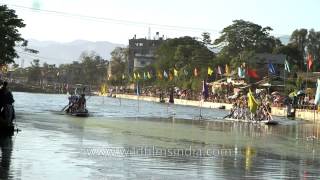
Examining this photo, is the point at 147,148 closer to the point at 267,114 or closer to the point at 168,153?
the point at 168,153

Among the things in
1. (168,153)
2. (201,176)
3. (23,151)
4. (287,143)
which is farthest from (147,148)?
(287,143)

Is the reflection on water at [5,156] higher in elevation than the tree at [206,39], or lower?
lower

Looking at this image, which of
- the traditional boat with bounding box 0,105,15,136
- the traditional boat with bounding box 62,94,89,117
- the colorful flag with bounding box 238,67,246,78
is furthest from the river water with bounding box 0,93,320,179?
the colorful flag with bounding box 238,67,246,78

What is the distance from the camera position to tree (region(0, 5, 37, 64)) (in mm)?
54644

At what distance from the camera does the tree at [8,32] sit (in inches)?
2151

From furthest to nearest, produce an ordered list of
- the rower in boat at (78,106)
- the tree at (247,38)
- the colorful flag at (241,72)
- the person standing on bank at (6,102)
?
1. the tree at (247,38)
2. the colorful flag at (241,72)
3. the rower in boat at (78,106)
4. the person standing on bank at (6,102)

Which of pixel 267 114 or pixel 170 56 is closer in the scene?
pixel 267 114

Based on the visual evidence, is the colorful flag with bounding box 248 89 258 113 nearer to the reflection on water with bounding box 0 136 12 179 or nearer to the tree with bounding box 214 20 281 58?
the reflection on water with bounding box 0 136 12 179

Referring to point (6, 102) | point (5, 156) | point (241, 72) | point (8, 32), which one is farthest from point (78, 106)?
point (241, 72)

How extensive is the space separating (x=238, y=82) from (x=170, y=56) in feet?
205

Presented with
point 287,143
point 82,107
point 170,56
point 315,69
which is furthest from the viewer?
point 170,56

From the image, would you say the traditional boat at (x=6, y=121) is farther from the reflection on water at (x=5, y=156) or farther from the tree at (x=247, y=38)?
the tree at (x=247, y=38)

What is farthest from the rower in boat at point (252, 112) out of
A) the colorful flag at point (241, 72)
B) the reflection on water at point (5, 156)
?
the colorful flag at point (241, 72)

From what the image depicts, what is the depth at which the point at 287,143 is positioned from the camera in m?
30.5
